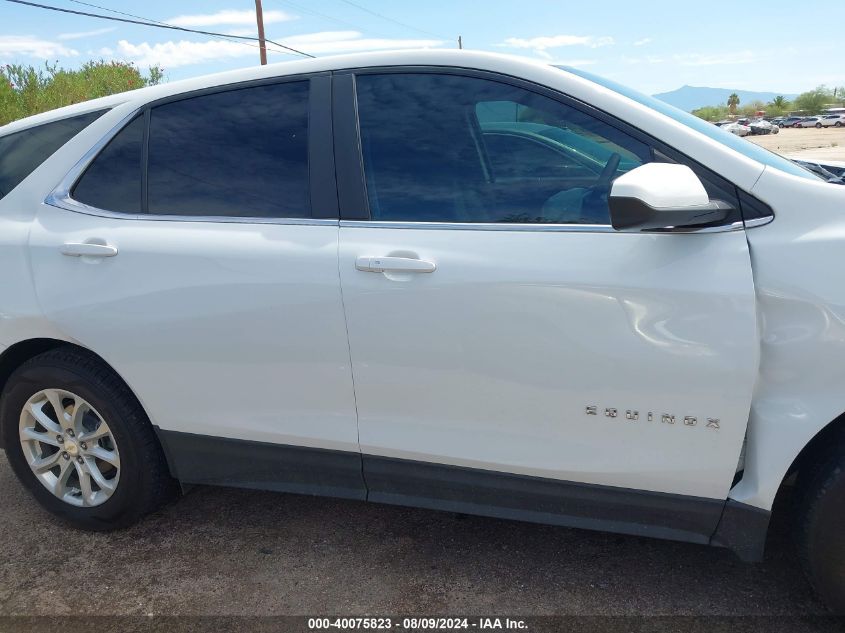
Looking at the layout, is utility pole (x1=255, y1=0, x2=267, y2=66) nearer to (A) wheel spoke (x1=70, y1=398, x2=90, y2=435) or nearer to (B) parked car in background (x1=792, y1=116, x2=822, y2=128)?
(A) wheel spoke (x1=70, y1=398, x2=90, y2=435)

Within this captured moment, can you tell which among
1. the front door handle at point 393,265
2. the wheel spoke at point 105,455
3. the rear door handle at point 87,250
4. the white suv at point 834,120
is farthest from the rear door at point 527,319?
the white suv at point 834,120

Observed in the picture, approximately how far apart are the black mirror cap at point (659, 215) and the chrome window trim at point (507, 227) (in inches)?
1.0

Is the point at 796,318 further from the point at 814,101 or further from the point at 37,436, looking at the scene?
the point at 814,101

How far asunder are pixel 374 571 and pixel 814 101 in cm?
11069

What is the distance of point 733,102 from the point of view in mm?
104875

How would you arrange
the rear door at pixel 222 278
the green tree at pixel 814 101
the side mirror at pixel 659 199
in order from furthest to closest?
the green tree at pixel 814 101
the rear door at pixel 222 278
the side mirror at pixel 659 199

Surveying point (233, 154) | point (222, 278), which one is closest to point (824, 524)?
point (222, 278)

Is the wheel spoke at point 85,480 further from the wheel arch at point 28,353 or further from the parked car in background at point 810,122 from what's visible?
the parked car in background at point 810,122

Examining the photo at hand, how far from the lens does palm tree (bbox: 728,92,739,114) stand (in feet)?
340

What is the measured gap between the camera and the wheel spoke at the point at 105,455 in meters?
2.72

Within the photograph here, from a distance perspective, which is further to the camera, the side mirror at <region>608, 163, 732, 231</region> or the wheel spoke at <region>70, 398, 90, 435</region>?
the wheel spoke at <region>70, 398, 90, 435</region>

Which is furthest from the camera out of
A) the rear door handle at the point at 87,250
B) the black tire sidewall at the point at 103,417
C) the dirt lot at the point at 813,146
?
the dirt lot at the point at 813,146

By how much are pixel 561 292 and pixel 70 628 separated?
6.25 ft

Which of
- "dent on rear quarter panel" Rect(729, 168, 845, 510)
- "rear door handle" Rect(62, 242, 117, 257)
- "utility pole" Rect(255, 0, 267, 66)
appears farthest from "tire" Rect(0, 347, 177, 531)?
"utility pole" Rect(255, 0, 267, 66)
